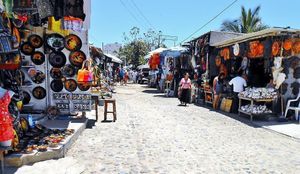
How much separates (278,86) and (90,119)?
20.3ft

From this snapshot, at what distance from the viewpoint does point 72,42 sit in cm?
920

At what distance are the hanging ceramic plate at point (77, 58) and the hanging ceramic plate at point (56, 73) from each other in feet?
1.41

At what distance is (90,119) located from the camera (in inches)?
409

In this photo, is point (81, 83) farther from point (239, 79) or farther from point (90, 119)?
point (239, 79)

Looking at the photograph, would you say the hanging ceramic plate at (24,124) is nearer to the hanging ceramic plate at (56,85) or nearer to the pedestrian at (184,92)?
the hanging ceramic plate at (56,85)

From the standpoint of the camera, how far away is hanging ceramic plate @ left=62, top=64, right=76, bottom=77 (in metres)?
9.24

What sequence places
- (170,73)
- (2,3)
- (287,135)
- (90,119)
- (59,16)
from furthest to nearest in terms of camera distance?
(170,73), (90,119), (287,135), (59,16), (2,3)

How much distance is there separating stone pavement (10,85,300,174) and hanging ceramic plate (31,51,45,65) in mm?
2291

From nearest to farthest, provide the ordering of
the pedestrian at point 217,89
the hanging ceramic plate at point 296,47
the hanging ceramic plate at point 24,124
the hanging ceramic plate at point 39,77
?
the hanging ceramic plate at point 24,124
the hanging ceramic plate at point 39,77
the hanging ceramic plate at point 296,47
the pedestrian at point 217,89

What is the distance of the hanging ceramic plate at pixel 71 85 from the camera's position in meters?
9.27

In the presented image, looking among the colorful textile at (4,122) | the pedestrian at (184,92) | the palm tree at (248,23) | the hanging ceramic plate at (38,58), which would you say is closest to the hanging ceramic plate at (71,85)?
the hanging ceramic plate at (38,58)

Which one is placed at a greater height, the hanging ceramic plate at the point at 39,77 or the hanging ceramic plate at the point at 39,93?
the hanging ceramic plate at the point at 39,77

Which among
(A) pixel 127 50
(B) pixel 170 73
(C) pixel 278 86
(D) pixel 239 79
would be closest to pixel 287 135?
(C) pixel 278 86

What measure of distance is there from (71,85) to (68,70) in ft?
1.36
